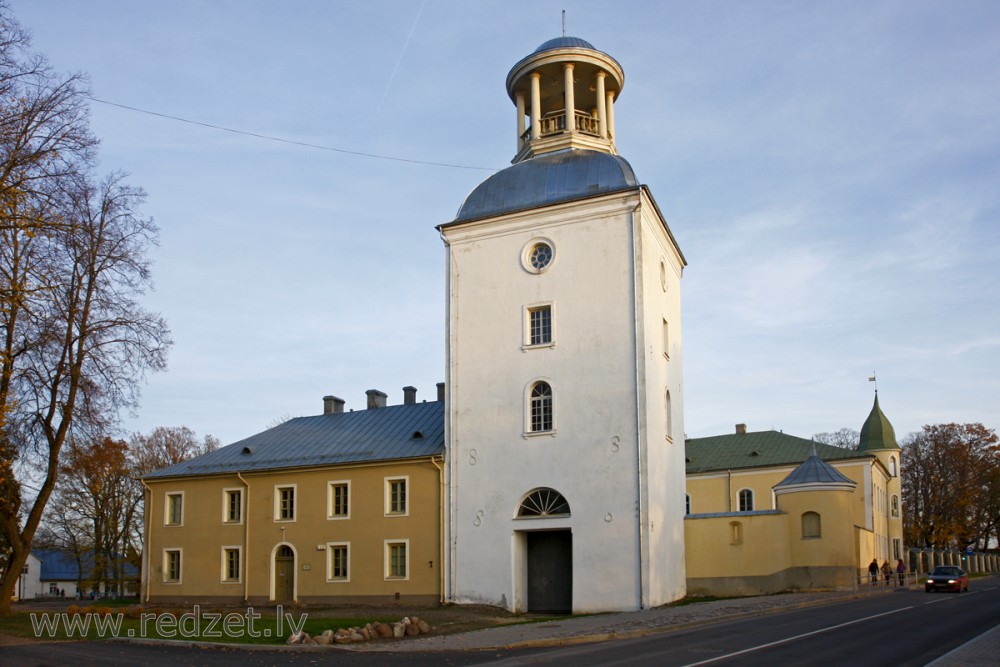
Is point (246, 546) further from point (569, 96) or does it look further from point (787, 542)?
point (569, 96)

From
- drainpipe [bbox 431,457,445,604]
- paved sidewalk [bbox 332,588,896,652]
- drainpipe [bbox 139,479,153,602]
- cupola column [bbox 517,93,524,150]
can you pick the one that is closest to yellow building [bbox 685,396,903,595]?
paved sidewalk [bbox 332,588,896,652]

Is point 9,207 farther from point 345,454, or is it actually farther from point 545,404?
point 345,454

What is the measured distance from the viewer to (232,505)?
34250 mm

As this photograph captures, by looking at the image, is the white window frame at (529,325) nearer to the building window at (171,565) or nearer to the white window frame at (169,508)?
the white window frame at (169,508)

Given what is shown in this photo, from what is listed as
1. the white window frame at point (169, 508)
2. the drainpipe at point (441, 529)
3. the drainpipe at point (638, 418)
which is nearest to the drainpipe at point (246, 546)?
the white window frame at point (169, 508)

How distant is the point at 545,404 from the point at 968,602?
44.1 ft

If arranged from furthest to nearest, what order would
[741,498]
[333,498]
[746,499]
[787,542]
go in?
[741,498] → [746,499] → [333,498] → [787,542]

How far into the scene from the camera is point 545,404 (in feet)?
90.6

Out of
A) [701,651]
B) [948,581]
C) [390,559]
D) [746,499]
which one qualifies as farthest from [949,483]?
[701,651]

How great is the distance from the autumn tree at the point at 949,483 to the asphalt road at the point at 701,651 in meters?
53.0

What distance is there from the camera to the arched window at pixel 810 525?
3192 cm

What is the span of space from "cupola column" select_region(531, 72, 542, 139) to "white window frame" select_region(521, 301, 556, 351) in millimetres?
6577

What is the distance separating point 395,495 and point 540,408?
6.54 metres

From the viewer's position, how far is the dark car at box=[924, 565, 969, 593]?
109ft
